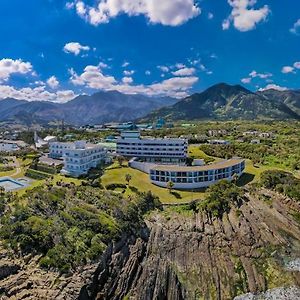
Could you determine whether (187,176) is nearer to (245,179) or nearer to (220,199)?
(220,199)

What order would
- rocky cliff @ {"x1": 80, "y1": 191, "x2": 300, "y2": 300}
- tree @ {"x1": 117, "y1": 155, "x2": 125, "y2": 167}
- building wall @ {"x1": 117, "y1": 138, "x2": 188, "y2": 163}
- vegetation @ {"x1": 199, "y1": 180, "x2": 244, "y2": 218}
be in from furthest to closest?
building wall @ {"x1": 117, "y1": 138, "x2": 188, "y2": 163} → tree @ {"x1": 117, "y1": 155, "x2": 125, "y2": 167} → vegetation @ {"x1": 199, "y1": 180, "x2": 244, "y2": 218} → rocky cliff @ {"x1": 80, "y1": 191, "x2": 300, "y2": 300}

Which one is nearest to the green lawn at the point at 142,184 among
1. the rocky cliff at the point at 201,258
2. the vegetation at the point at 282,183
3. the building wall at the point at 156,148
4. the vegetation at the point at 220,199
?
the vegetation at the point at 220,199

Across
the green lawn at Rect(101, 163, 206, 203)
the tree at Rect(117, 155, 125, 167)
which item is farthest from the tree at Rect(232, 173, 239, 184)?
the tree at Rect(117, 155, 125, 167)

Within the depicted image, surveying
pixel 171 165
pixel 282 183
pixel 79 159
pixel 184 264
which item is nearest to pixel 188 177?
pixel 171 165

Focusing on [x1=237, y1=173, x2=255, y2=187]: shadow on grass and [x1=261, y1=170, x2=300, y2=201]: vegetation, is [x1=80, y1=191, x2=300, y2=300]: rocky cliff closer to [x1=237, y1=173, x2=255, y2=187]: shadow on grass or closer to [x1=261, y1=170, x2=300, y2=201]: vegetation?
[x1=261, y1=170, x2=300, y2=201]: vegetation

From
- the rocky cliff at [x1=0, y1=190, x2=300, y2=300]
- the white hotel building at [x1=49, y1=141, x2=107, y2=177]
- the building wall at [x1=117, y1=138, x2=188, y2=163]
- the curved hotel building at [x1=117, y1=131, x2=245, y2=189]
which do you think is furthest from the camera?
the building wall at [x1=117, y1=138, x2=188, y2=163]

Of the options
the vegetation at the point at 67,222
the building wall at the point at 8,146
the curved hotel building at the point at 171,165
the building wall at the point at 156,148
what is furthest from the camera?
the building wall at the point at 8,146

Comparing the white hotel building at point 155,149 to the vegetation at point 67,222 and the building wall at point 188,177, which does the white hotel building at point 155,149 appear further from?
the vegetation at point 67,222
